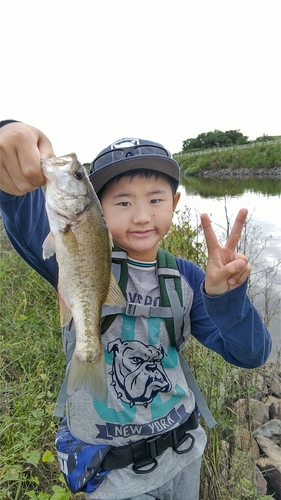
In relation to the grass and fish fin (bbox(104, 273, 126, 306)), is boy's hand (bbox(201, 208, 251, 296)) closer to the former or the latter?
fish fin (bbox(104, 273, 126, 306))

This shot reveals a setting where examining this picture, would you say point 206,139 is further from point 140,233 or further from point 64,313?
point 64,313

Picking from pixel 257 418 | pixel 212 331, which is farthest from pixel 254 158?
pixel 212 331

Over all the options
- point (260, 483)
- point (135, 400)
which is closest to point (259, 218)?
point (260, 483)

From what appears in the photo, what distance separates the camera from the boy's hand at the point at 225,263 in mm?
1664

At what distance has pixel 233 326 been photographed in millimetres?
1832

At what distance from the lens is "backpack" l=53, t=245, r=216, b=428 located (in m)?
1.95

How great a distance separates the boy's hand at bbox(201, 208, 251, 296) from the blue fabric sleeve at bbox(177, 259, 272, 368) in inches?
1.6

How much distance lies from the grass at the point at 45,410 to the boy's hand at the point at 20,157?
1.58m

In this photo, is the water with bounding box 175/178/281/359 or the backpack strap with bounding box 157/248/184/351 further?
the water with bounding box 175/178/281/359

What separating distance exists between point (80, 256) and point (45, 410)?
5.50 ft

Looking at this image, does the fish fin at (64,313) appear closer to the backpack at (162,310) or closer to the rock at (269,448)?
the backpack at (162,310)

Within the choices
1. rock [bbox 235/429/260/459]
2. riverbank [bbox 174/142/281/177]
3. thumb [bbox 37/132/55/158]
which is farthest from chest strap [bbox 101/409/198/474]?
riverbank [bbox 174/142/281/177]

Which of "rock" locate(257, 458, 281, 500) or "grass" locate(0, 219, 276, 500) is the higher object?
"grass" locate(0, 219, 276, 500)

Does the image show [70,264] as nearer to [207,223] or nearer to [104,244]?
[104,244]
